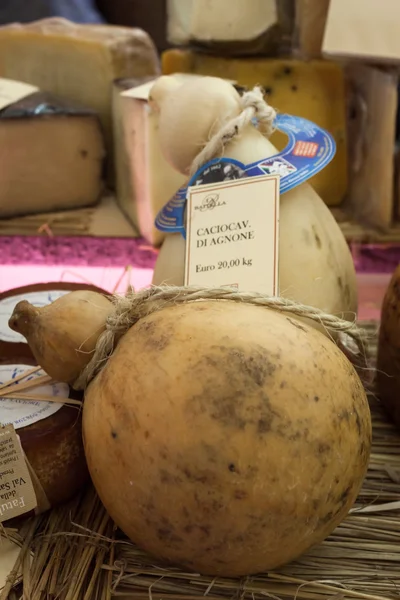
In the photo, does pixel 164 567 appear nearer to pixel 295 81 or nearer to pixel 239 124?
pixel 239 124

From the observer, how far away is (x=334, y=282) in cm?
85

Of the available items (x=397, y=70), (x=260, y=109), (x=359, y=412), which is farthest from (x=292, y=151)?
(x=397, y=70)

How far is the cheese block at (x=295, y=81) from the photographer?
145cm

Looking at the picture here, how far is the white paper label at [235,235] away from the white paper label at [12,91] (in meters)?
0.84

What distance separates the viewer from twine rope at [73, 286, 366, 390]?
0.69 m

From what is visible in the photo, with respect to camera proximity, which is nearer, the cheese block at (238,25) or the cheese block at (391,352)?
the cheese block at (391,352)

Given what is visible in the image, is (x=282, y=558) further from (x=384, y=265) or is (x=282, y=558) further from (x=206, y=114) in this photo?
(x=384, y=265)

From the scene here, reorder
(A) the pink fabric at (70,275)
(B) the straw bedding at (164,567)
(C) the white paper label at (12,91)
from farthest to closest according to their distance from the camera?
1. (C) the white paper label at (12,91)
2. (A) the pink fabric at (70,275)
3. (B) the straw bedding at (164,567)

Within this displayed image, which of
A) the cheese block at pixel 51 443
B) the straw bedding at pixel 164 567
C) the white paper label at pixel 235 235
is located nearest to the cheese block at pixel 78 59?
the white paper label at pixel 235 235

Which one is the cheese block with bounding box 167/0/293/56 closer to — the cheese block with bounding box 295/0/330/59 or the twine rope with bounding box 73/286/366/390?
the cheese block with bounding box 295/0/330/59

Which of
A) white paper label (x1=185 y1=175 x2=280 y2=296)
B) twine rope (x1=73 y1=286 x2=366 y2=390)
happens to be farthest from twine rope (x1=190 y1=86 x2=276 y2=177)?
twine rope (x1=73 y1=286 x2=366 y2=390)

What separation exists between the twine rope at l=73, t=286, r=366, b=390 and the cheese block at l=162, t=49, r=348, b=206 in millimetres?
779

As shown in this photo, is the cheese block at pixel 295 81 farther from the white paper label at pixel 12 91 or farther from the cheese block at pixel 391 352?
the cheese block at pixel 391 352

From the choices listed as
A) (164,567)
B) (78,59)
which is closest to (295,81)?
(78,59)
